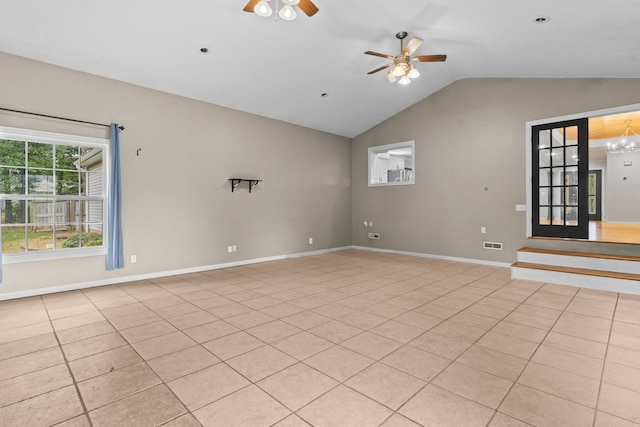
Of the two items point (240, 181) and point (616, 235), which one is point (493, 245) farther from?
point (240, 181)

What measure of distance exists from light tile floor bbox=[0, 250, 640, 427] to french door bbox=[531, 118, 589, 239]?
1.58 metres

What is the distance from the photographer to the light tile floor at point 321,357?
70.9 inches

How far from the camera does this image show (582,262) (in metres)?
4.82

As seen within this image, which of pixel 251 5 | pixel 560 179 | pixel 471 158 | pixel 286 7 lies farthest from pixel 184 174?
pixel 560 179

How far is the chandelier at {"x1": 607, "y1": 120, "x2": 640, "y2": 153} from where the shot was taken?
8792 mm

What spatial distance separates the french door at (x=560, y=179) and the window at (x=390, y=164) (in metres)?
2.39

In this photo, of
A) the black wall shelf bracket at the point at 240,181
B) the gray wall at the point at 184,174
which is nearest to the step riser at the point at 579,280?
the gray wall at the point at 184,174

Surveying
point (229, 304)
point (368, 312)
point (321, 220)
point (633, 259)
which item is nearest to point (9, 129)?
point (229, 304)

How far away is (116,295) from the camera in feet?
13.5

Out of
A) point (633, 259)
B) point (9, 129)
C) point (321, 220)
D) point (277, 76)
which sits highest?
point (277, 76)

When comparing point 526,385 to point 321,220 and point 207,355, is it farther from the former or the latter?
point 321,220

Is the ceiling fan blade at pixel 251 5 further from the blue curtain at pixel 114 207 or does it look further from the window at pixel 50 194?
the window at pixel 50 194

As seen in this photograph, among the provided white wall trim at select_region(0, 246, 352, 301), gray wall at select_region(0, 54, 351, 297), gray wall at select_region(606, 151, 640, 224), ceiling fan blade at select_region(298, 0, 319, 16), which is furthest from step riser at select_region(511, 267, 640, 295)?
gray wall at select_region(606, 151, 640, 224)

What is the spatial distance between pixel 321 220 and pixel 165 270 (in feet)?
12.1
